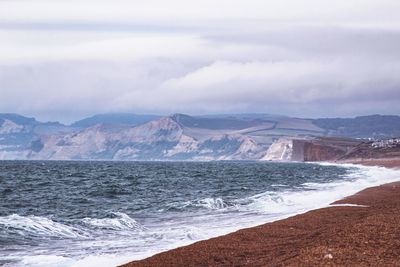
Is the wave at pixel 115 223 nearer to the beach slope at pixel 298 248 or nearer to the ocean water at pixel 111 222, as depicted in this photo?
the ocean water at pixel 111 222

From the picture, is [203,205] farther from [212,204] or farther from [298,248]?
[298,248]

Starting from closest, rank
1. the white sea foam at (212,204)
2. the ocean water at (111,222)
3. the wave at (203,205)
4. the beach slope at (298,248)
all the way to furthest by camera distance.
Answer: the beach slope at (298,248)
the ocean water at (111,222)
the wave at (203,205)
the white sea foam at (212,204)

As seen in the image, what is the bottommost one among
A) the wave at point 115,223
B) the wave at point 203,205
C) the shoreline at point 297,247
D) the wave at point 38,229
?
the wave at point 203,205

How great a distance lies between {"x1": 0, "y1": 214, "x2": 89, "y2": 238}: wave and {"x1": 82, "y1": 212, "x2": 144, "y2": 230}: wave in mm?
1671

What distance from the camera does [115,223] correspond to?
33344 millimetres

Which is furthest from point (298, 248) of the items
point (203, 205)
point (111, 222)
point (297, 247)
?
point (203, 205)

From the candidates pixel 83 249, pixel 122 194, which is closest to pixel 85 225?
pixel 83 249

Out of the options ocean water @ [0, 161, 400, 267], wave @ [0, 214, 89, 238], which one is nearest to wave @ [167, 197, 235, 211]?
ocean water @ [0, 161, 400, 267]

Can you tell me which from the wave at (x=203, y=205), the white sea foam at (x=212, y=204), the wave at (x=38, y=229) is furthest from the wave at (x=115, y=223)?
the white sea foam at (x=212, y=204)

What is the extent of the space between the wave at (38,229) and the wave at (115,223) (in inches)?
65.8

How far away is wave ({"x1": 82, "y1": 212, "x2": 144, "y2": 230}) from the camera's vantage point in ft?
105

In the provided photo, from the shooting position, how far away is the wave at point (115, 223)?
1265 inches

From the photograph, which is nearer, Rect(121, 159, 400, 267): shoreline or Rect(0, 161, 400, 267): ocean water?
Rect(121, 159, 400, 267): shoreline

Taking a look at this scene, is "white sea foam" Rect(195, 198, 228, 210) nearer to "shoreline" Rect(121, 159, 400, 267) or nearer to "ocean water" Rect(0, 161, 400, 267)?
"ocean water" Rect(0, 161, 400, 267)
